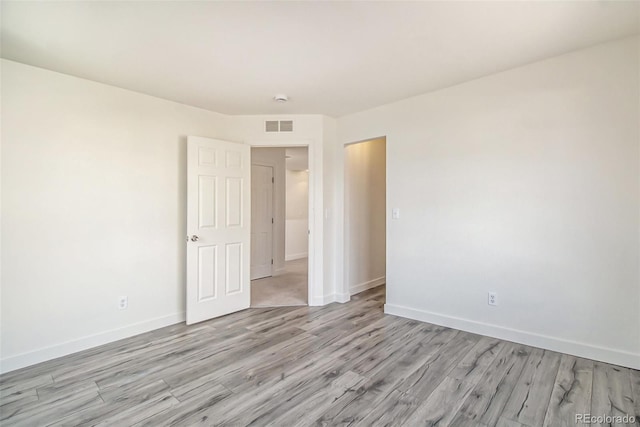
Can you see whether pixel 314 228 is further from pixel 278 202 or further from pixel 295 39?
Result: pixel 295 39

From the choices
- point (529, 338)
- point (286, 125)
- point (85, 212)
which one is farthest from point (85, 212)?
point (529, 338)

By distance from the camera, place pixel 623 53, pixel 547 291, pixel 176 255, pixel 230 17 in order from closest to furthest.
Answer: pixel 230 17 < pixel 623 53 < pixel 547 291 < pixel 176 255

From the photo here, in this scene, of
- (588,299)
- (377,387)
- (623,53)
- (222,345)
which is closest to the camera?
(377,387)

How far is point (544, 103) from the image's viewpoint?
8.27 feet

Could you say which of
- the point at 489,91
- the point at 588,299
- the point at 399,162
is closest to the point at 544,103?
the point at 489,91

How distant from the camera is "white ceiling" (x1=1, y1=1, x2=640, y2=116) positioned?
1.81 meters

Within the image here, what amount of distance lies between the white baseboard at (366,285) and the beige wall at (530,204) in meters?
0.92

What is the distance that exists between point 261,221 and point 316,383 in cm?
377

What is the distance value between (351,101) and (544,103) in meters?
1.79

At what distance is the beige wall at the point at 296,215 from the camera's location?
7688mm

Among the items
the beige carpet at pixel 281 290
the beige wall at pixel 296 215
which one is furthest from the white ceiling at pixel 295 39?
the beige wall at pixel 296 215

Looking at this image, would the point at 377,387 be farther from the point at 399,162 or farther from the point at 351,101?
the point at 351,101

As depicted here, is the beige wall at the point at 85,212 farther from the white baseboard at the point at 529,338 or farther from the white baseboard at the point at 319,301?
the white baseboard at the point at 529,338

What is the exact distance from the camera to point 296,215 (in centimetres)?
796
